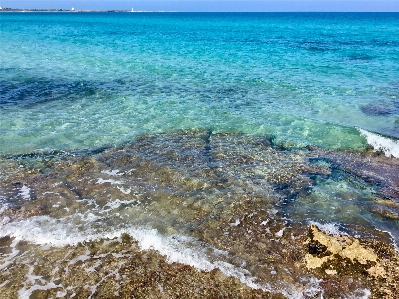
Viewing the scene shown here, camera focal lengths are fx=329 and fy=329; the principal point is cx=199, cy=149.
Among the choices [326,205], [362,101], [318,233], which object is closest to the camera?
[318,233]

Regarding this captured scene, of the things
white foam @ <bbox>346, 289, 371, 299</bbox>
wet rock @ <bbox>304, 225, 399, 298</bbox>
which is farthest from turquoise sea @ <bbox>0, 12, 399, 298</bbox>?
wet rock @ <bbox>304, 225, 399, 298</bbox>

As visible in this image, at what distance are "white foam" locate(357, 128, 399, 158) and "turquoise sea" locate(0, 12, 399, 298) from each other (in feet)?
0.23

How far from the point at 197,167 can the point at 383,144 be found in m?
6.16

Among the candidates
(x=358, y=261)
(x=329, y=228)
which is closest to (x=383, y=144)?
(x=329, y=228)

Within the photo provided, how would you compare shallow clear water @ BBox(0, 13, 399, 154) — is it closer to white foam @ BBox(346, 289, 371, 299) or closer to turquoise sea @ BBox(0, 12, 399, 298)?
turquoise sea @ BBox(0, 12, 399, 298)

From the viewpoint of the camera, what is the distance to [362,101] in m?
15.3

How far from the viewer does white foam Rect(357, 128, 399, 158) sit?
33.1 ft

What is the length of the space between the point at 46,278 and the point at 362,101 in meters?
14.7

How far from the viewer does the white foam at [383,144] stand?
33.1 feet

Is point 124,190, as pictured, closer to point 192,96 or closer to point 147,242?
point 147,242

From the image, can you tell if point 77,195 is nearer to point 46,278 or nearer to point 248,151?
point 46,278

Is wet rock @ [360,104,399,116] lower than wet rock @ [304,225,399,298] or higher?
higher

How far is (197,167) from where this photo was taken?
29.9 ft

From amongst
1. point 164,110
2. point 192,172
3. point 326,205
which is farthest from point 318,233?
point 164,110
